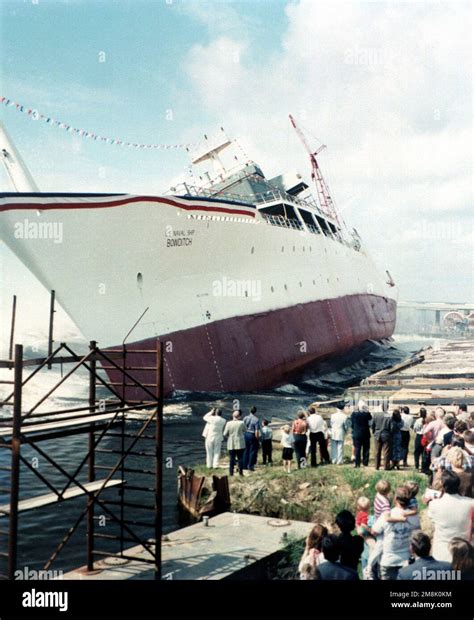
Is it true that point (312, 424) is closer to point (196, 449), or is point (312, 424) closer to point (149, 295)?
point (196, 449)

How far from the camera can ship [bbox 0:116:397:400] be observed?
1669cm

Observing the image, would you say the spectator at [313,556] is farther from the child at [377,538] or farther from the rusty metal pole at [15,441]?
the rusty metal pole at [15,441]

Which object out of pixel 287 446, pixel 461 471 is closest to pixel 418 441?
pixel 287 446

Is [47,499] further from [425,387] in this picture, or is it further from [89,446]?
[425,387]

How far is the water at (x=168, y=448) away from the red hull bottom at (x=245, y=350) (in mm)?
588

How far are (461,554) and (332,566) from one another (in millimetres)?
1225

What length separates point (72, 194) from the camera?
52.9 feet

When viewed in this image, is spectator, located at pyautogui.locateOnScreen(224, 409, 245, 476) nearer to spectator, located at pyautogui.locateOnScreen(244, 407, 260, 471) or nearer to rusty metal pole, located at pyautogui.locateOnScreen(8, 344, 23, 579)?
spectator, located at pyautogui.locateOnScreen(244, 407, 260, 471)

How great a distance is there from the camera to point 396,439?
33.8ft

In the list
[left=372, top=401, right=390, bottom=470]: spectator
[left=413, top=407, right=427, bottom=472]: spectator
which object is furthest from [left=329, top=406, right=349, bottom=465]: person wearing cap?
[left=413, top=407, right=427, bottom=472]: spectator

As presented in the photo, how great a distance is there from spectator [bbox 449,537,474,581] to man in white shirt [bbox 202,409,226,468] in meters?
6.34

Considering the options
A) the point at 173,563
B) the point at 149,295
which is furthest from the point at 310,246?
the point at 173,563

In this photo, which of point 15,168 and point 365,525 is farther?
point 15,168

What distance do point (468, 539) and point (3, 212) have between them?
14240 mm
